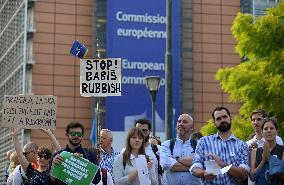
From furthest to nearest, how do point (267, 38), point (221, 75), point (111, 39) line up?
1. point (111, 39)
2. point (221, 75)
3. point (267, 38)

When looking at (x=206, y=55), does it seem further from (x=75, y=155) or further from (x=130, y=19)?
(x=75, y=155)

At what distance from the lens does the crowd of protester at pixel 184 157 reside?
25.5 ft

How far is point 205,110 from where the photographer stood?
5278cm

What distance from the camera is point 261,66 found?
73.4 ft

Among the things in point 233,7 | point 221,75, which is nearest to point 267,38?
point 221,75

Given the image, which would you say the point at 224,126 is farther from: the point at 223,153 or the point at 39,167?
the point at 39,167

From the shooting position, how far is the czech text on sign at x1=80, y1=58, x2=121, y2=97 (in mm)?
10570

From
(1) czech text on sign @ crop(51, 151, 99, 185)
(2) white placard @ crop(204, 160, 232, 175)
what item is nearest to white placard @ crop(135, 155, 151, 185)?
(1) czech text on sign @ crop(51, 151, 99, 185)

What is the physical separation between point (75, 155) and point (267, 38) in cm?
1546

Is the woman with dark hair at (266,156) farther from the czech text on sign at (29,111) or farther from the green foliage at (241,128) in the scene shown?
the green foliage at (241,128)

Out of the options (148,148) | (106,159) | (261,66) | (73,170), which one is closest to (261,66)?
(261,66)

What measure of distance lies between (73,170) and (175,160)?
1583 millimetres

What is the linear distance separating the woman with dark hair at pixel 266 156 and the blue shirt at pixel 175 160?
903 millimetres

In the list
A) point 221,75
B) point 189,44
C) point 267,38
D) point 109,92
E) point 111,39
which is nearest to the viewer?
point 109,92
